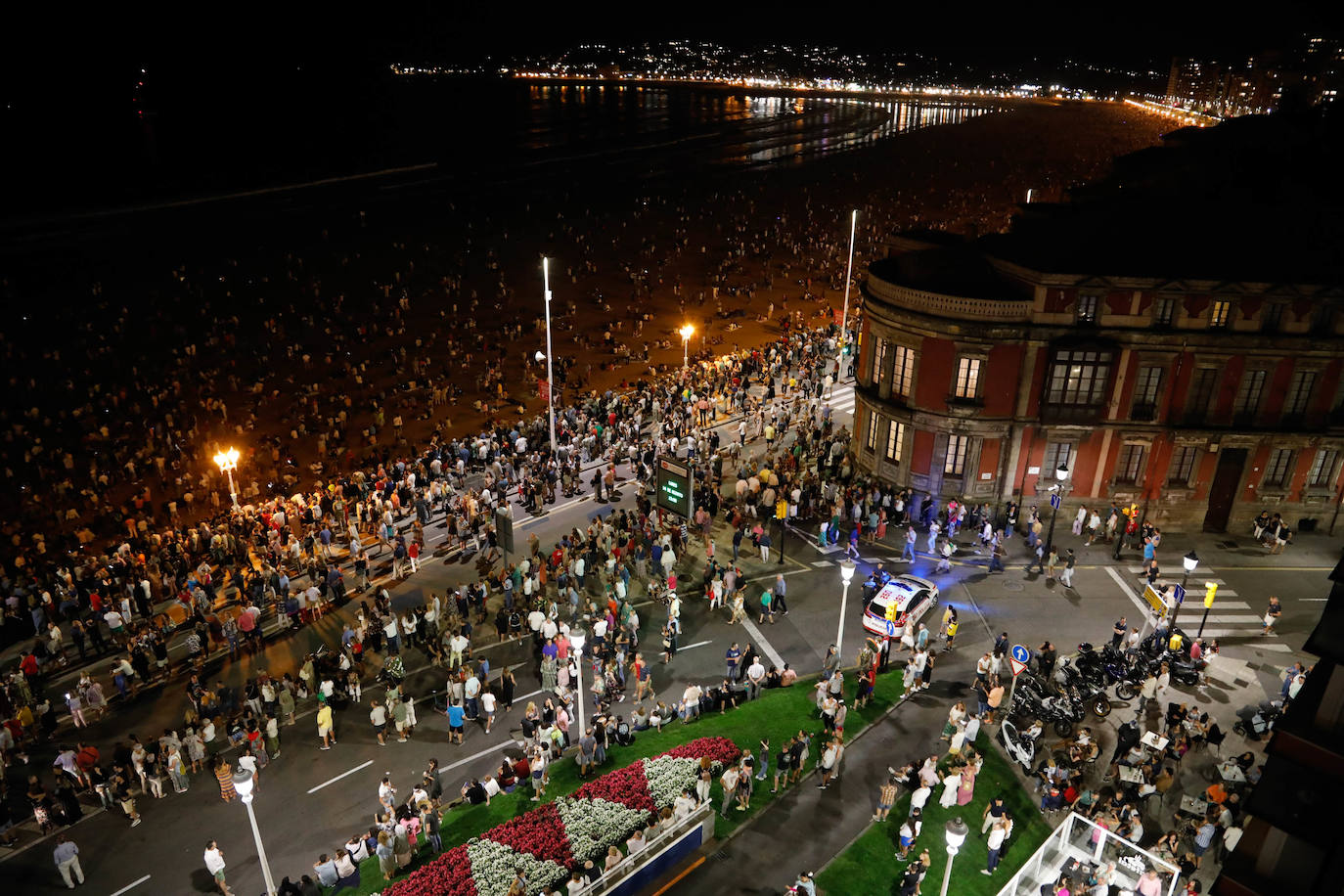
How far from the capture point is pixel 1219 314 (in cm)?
3069

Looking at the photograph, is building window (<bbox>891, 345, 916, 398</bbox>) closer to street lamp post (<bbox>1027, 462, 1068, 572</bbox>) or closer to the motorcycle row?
street lamp post (<bbox>1027, 462, 1068, 572</bbox>)

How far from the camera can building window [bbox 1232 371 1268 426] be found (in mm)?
31234

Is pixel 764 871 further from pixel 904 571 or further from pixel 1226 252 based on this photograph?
pixel 1226 252

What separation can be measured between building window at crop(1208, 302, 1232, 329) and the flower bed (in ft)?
74.4

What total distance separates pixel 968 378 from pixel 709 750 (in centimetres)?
1774

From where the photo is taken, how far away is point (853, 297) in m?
69.6

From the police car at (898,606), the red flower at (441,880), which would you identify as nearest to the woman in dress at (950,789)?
the police car at (898,606)

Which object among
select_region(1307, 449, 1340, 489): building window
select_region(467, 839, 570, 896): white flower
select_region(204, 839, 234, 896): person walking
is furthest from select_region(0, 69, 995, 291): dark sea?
select_region(1307, 449, 1340, 489): building window

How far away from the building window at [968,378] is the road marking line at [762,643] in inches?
466

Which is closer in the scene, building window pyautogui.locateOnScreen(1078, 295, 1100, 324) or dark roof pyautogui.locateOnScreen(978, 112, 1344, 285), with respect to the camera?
dark roof pyautogui.locateOnScreen(978, 112, 1344, 285)

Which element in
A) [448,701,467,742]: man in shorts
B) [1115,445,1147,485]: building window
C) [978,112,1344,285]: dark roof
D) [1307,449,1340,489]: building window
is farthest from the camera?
[1115,445,1147,485]: building window

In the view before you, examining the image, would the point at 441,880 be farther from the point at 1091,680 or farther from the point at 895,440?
the point at 895,440

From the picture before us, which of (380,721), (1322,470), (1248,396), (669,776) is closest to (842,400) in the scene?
(1248,396)

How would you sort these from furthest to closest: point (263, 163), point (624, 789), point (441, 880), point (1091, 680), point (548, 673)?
point (263, 163) → point (548, 673) → point (1091, 680) → point (624, 789) → point (441, 880)
